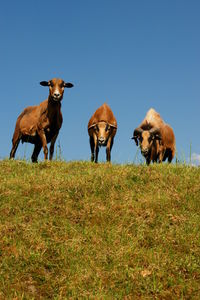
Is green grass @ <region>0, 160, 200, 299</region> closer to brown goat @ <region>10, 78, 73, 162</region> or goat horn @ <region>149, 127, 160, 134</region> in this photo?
brown goat @ <region>10, 78, 73, 162</region>

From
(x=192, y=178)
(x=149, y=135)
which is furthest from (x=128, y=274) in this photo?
(x=149, y=135)

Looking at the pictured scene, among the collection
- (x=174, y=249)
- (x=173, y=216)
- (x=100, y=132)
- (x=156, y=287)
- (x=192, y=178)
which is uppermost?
(x=100, y=132)

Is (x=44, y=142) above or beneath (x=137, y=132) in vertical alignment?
beneath

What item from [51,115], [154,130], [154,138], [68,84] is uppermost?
[68,84]

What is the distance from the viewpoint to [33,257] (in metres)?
7.15

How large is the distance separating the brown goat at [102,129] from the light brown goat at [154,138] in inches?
51.3

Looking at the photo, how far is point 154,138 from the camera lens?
19.6m

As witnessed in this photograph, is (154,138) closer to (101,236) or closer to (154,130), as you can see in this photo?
(154,130)

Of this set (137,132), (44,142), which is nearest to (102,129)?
(137,132)

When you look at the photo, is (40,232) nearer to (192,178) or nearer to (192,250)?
(192,250)

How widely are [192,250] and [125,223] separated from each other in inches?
50.9

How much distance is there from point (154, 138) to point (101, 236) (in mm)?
12311

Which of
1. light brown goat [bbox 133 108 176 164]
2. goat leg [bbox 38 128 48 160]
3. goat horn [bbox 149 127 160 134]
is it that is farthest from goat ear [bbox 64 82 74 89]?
goat horn [bbox 149 127 160 134]

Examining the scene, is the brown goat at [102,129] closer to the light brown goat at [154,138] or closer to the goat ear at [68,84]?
the light brown goat at [154,138]
